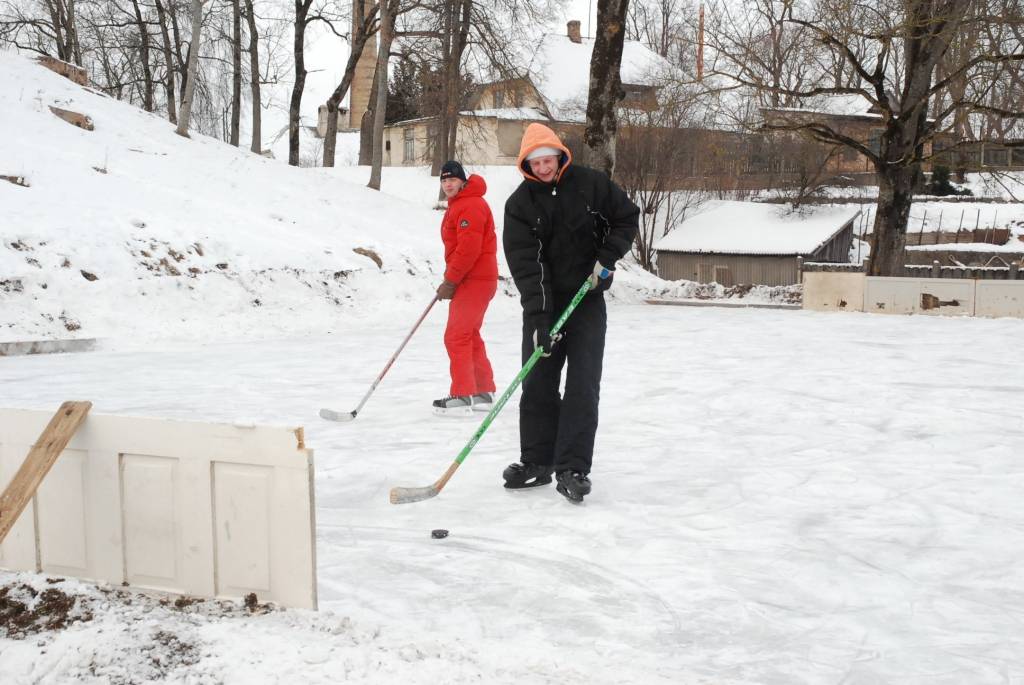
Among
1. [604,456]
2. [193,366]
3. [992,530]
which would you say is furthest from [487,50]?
[992,530]

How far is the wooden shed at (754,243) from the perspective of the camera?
3441 centimetres

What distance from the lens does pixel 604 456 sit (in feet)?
18.1

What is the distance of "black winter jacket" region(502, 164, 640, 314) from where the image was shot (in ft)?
14.9

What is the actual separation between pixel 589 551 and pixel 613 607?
59 cm

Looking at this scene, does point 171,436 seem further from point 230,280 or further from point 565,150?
point 230,280

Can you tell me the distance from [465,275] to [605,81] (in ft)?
37.2

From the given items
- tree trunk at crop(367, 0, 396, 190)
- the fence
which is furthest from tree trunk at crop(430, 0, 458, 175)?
the fence

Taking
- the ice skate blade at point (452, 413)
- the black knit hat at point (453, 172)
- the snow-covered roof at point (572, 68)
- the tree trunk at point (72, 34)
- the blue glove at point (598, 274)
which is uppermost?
the snow-covered roof at point (572, 68)

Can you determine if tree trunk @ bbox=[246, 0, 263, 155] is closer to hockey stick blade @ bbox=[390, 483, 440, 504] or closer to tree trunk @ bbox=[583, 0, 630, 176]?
tree trunk @ bbox=[583, 0, 630, 176]

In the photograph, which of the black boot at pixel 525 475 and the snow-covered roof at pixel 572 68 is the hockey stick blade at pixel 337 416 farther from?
the snow-covered roof at pixel 572 68

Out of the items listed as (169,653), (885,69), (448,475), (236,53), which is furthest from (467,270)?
(236,53)

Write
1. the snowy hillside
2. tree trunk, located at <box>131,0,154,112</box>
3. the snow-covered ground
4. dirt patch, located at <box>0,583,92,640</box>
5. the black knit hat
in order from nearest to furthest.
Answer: the snow-covered ground, dirt patch, located at <box>0,583,92,640</box>, the black knit hat, the snowy hillside, tree trunk, located at <box>131,0,154,112</box>

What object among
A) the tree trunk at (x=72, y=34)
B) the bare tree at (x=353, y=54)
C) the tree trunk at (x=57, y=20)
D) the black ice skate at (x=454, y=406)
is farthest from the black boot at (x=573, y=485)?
the tree trunk at (x=57, y=20)

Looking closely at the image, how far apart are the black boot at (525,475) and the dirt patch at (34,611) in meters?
2.10
